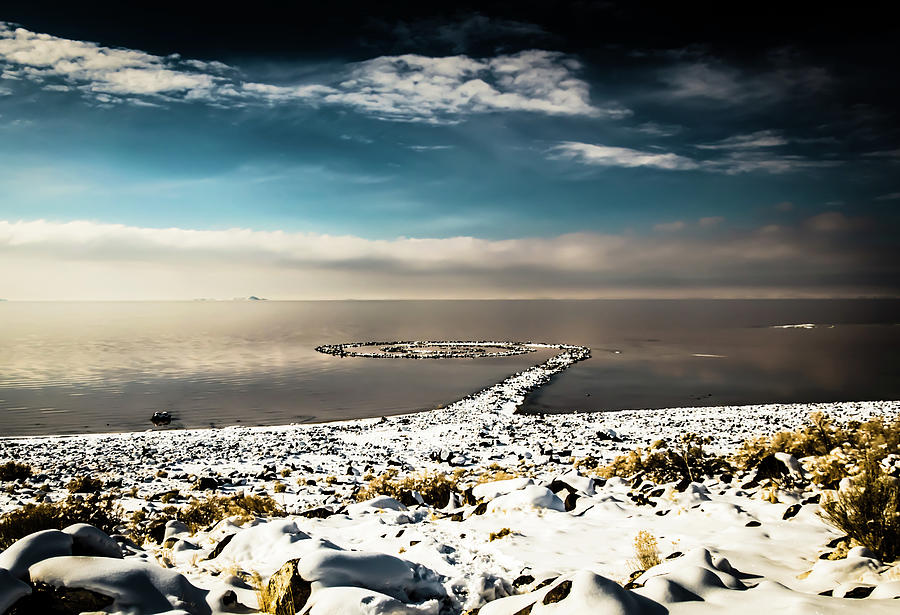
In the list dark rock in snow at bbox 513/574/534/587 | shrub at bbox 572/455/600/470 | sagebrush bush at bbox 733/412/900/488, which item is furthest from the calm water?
dark rock in snow at bbox 513/574/534/587

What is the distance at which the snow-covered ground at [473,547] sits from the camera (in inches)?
159

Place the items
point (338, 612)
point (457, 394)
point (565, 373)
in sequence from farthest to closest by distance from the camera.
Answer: point (565, 373) → point (457, 394) → point (338, 612)

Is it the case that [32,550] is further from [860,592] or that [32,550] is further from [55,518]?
[860,592]

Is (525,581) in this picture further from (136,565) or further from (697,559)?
(136,565)

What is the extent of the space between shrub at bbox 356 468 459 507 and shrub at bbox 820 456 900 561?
19.4 ft

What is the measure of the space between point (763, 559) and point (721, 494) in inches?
116

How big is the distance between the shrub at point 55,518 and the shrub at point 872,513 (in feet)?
32.4

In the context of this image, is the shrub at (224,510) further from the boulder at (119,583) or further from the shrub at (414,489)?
the boulder at (119,583)

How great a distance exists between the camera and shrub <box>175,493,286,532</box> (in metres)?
8.35

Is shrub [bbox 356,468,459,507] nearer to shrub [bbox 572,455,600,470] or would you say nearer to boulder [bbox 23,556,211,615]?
shrub [bbox 572,455,600,470]

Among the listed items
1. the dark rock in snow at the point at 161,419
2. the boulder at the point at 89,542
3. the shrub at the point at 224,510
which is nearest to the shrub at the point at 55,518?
the shrub at the point at 224,510

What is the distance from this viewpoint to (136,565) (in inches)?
170

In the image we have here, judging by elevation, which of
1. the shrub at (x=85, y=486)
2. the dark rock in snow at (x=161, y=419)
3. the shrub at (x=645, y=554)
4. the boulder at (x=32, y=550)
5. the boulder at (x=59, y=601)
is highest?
the boulder at (x=32, y=550)

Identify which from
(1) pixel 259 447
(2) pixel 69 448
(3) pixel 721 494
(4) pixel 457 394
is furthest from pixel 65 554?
(4) pixel 457 394
